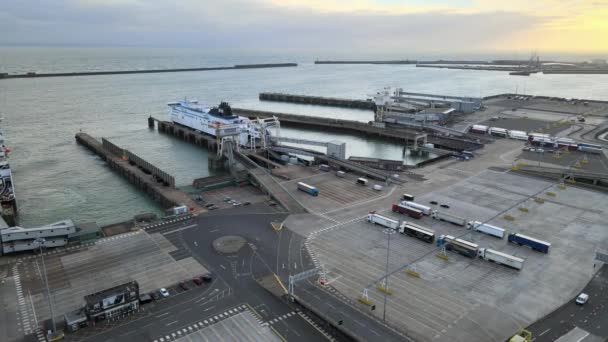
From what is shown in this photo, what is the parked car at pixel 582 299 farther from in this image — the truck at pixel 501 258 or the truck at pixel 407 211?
the truck at pixel 407 211

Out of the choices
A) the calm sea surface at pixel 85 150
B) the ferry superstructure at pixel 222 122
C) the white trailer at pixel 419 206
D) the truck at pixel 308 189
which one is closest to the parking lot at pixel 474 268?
the white trailer at pixel 419 206

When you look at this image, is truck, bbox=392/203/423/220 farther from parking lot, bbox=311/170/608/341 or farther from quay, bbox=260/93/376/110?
quay, bbox=260/93/376/110

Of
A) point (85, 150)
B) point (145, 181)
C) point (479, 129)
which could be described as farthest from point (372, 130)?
point (85, 150)

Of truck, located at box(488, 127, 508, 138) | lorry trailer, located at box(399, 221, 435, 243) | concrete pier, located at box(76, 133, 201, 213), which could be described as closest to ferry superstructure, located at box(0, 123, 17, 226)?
concrete pier, located at box(76, 133, 201, 213)

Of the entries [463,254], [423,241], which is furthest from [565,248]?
[423,241]

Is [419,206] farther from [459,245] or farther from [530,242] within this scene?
[530,242]
